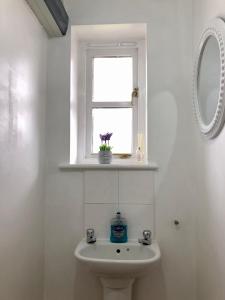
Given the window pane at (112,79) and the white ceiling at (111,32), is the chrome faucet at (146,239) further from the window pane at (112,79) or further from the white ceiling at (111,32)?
the white ceiling at (111,32)

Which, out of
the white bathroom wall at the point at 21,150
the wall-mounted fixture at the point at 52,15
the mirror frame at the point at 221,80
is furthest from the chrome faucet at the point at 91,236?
the wall-mounted fixture at the point at 52,15

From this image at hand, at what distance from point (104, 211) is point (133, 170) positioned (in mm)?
323

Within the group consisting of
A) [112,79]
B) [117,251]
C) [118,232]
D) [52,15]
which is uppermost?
[52,15]

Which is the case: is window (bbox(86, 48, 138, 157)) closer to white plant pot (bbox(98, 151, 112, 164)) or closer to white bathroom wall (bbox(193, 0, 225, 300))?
white plant pot (bbox(98, 151, 112, 164))

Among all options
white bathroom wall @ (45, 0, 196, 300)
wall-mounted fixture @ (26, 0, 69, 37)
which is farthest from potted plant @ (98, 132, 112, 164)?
wall-mounted fixture @ (26, 0, 69, 37)

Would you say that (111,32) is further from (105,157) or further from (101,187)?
(101,187)

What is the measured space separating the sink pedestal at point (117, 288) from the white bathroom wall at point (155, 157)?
0.63ft

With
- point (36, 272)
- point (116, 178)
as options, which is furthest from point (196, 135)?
point (36, 272)

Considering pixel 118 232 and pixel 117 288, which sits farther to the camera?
pixel 118 232

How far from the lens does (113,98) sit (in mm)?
2090

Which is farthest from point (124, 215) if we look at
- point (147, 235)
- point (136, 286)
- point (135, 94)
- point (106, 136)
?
point (135, 94)

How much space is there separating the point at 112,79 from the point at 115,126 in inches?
14.3

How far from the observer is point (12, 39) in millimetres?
1295

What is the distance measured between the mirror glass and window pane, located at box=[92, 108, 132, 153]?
63 cm
